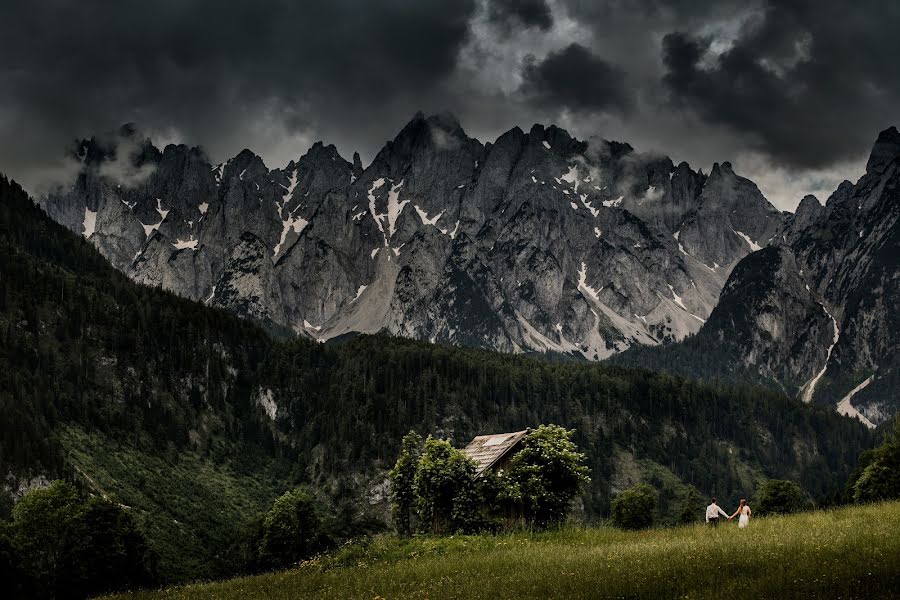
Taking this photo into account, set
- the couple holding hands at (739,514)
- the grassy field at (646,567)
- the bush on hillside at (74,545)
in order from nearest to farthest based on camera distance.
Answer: the grassy field at (646,567) → the couple holding hands at (739,514) → the bush on hillside at (74,545)

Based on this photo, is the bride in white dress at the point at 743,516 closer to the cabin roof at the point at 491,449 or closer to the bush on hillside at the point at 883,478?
the cabin roof at the point at 491,449

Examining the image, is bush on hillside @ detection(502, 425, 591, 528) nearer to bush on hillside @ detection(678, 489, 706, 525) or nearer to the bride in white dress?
the bride in white dress

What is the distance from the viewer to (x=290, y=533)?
12369cm

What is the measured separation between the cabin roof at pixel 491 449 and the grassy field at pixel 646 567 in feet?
83.3

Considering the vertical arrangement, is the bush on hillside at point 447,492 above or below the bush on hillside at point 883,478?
above

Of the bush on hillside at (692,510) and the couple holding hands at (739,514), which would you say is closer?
the couple holding hands at (739,514)

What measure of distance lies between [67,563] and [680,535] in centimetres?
8302

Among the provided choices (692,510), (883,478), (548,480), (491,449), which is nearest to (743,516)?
(548,480)

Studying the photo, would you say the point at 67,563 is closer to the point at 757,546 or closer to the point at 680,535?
the point at 680,535

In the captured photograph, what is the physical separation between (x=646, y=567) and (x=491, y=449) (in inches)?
1777

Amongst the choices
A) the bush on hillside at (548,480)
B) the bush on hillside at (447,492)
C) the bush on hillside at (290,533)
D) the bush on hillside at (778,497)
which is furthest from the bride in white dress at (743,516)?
the bush on hillside at (778,497)

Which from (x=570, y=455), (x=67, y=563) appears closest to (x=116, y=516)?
(x=67, y=563)

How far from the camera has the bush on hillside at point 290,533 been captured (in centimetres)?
12050

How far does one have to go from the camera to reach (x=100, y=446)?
195 m
